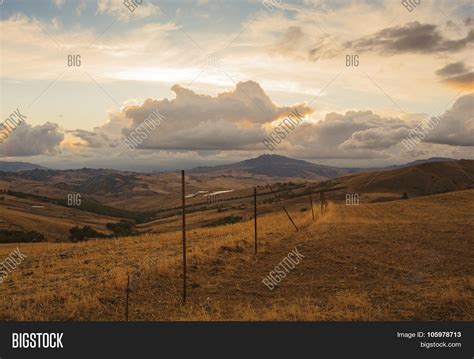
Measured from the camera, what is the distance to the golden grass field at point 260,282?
12.6 metres

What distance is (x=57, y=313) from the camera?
12.7 metres

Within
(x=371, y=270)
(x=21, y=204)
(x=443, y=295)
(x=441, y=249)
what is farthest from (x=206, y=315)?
(x=21, y=204)

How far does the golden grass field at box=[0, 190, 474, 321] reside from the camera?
12.6m

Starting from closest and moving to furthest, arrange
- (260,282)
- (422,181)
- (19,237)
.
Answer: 1. (260,282)
2. (19,237)
3. (422,181)

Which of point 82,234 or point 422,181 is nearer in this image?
point 82,234

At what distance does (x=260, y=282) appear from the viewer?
1653 cm

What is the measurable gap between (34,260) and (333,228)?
21.7 meters

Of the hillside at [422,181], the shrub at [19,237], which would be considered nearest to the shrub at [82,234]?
the shrub at [19,237]

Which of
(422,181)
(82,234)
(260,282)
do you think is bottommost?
(260,282)

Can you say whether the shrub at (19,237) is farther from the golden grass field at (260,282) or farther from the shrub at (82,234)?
the golden grass field at (260,282)

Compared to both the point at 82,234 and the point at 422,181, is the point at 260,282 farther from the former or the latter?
the point at 422,181

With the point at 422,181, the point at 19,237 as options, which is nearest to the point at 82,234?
the point at 19,237

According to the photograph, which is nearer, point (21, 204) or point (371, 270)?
point (371, 270)

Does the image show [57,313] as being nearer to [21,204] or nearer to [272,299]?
[272,299]
